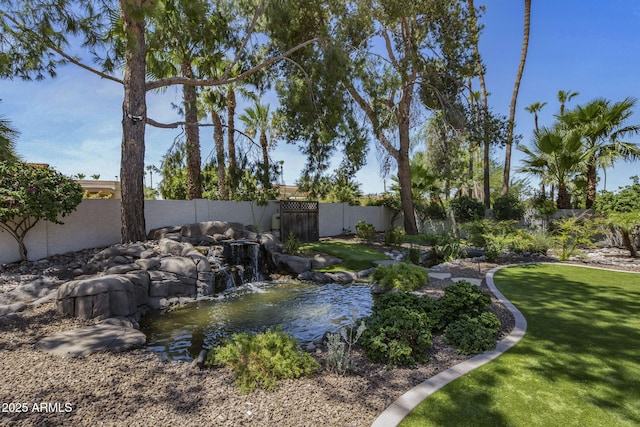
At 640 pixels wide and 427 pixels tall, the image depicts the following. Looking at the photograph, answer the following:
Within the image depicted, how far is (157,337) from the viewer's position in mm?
5055

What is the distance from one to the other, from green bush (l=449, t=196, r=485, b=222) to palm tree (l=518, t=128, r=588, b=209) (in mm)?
2670

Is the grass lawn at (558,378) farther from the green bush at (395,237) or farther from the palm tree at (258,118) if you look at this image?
the palm tree at (258,118)

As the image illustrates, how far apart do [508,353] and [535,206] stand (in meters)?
16.6

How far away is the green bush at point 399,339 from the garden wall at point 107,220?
28.6ft

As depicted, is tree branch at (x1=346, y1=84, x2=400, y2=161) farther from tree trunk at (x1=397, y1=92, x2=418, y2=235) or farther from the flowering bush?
the flowering bush

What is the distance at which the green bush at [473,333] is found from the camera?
3.99 metres

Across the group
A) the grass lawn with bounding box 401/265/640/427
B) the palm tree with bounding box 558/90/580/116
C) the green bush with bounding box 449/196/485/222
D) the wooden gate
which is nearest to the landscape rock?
the grass lawn with bounding box 401/265/640/427

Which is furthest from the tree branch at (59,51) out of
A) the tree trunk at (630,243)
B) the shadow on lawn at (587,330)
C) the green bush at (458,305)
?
the tree trunk at (630,243)

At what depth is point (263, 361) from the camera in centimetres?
349

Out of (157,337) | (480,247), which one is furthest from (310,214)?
(157,337)

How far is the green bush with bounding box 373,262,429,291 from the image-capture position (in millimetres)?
7398

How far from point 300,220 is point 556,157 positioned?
1163 centimetres

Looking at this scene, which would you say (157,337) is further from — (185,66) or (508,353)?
(185,66)

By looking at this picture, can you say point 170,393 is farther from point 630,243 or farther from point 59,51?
point 630,243
